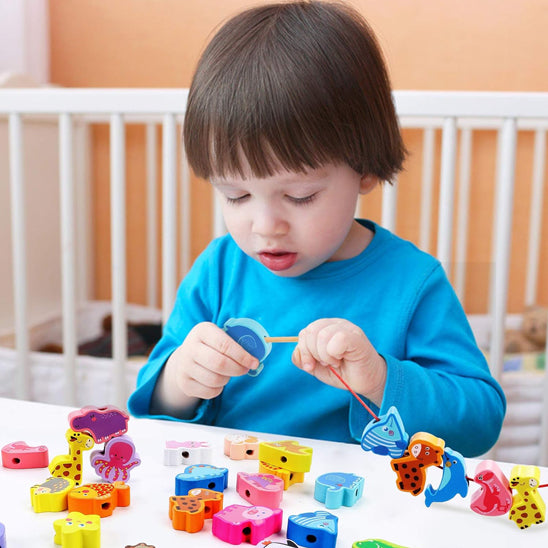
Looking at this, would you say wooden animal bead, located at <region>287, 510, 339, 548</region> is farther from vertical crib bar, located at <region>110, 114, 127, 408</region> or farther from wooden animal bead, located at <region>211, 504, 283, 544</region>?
vertical crib bar, located at <region>110, 114, 127, 408</region>

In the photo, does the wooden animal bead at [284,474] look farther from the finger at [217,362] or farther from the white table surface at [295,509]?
the finger at [217,362]

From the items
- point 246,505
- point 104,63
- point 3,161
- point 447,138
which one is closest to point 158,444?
point 246,505

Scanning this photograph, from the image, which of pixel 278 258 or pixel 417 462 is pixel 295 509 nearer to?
pixel 417 462

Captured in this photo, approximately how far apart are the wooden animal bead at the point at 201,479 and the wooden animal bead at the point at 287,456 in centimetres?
4

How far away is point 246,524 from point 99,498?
92mm

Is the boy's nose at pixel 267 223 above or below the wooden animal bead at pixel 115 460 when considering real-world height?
above

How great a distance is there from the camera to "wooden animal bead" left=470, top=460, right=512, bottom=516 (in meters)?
0.42

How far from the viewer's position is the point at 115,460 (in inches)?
18.2

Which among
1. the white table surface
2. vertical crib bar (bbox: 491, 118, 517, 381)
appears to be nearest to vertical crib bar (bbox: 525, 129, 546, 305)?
vertical crib bar (bbox: 491, 118, 517, 381)

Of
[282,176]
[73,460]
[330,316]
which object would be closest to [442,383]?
[330,316]

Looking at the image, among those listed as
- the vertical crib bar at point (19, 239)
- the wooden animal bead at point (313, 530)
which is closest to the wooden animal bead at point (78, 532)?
the wooden animal bead at point (313, 530)

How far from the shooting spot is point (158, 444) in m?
0.54

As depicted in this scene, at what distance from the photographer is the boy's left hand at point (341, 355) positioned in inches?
21.4

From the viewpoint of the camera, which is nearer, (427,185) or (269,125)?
(269,125)
